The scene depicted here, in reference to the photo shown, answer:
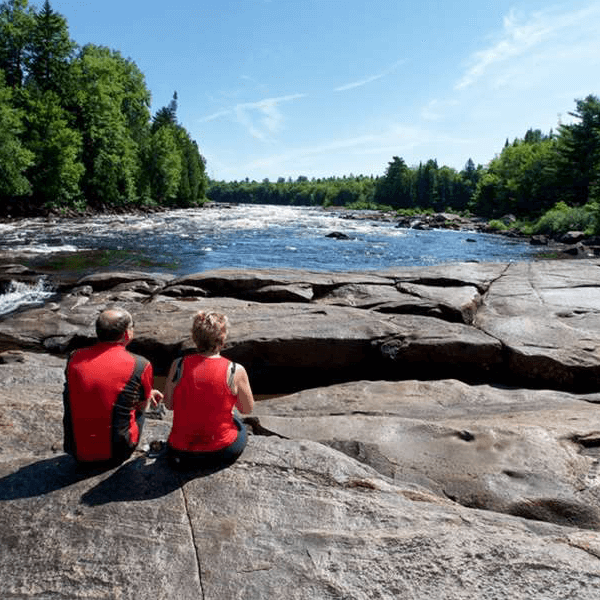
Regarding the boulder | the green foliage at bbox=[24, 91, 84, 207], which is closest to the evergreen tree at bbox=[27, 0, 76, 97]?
the green foliage at bbox=[24, 91, 84, 207]

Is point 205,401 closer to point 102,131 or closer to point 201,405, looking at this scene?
point 201,405

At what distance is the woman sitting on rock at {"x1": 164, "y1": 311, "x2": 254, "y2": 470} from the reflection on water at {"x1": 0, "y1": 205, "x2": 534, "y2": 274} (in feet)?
53.7

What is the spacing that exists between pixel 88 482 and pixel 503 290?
389 inches

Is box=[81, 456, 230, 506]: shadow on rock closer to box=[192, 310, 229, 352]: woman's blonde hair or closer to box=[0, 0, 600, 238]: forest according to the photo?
box=[192, 310, 229, 352]: woman's blonde hair

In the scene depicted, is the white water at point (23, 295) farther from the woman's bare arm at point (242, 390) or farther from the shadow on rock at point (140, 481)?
the woman's bare arm at point (242, 390)

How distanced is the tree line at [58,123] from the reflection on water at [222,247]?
11.7 feet

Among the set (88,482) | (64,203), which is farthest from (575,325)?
(64,203)

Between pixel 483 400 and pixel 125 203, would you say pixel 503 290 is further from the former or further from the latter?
pixel 125 203

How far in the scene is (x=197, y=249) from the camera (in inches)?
1050

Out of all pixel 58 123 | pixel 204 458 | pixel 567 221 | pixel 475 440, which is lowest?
pixel 475 440

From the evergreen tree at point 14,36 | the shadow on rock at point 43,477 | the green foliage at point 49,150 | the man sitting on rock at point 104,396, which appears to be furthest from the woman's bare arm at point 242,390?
the evergreen tree at point 14,36

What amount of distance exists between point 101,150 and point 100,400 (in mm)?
49611

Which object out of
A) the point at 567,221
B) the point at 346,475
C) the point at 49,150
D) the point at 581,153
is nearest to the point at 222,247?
the point at 49,150

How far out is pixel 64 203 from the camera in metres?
42.7
